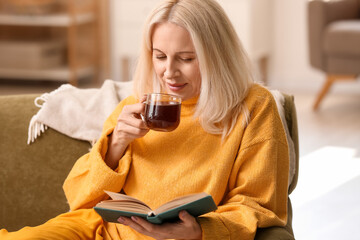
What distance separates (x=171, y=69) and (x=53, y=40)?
13.0 ft

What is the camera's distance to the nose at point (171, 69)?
1473 mm

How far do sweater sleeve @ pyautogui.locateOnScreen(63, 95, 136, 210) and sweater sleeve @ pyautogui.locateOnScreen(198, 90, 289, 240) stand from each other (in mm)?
256

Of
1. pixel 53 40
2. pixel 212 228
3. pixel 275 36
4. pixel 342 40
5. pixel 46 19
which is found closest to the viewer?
pixel 212 228

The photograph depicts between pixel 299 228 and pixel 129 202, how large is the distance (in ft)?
4.78

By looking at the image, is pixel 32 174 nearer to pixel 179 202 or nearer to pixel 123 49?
pixel 179 202

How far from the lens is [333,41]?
412 centimetres

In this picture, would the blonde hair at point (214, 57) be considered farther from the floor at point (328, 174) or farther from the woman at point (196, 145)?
the floor at point (328, 174)

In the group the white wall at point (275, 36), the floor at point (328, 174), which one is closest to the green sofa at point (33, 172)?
the floor at point (328, 174)

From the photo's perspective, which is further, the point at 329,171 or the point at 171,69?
the point at 329,171

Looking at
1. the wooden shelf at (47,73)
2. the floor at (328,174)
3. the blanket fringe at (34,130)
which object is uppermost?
the blanket fringe at (34,130)

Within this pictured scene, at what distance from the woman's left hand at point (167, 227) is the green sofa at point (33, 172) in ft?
1.73

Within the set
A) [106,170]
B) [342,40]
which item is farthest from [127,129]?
[342,40]

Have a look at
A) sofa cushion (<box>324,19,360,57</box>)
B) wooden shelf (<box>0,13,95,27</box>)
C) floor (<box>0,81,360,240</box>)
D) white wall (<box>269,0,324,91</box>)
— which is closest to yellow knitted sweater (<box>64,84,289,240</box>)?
floor (<box>0,81,360,240</box>)

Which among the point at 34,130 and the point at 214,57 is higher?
the point at 214,57
